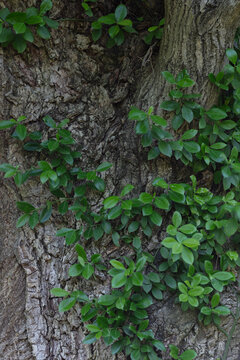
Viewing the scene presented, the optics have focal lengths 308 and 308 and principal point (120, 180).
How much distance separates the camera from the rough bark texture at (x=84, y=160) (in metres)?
1.44

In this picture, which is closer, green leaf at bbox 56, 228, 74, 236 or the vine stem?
green leaf at bbox 56, 228, 74, 236

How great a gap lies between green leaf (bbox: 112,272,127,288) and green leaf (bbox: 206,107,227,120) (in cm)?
81

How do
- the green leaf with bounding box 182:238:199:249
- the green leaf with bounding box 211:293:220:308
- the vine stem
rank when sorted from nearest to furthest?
the green leaf with bounding box 182:238:199:249, the green leaf with bounding box 211:293:220:308, the vine stem

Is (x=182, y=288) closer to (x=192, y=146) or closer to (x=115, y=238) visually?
(x=115, y=238)

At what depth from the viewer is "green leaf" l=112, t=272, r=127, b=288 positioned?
51.6 inches

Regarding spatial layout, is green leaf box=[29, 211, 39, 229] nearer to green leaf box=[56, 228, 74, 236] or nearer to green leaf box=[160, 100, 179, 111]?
green leaf box=[56, 228, 74, 236]

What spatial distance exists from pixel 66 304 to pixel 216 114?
1096mm

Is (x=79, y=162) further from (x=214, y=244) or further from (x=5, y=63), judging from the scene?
(x=214, y=244)

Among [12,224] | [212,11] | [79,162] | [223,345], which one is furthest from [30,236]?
[212,11]

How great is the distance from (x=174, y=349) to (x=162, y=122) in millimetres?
1028

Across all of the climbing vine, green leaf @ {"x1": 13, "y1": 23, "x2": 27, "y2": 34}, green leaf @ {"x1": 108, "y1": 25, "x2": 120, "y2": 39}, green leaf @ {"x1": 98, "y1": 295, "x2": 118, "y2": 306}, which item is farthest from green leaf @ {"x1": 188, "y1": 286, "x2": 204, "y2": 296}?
green leaf @ {"x1": 13, "y1": 23, "x2": 27, "y2": 34}

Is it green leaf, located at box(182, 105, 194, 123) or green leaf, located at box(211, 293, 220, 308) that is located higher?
green leaf, located at box(182, 105, 194, 123)

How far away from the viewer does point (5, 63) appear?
1443mm

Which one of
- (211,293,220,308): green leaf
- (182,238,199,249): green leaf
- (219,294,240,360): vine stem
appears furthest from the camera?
(219,294,240,360): vine stem
